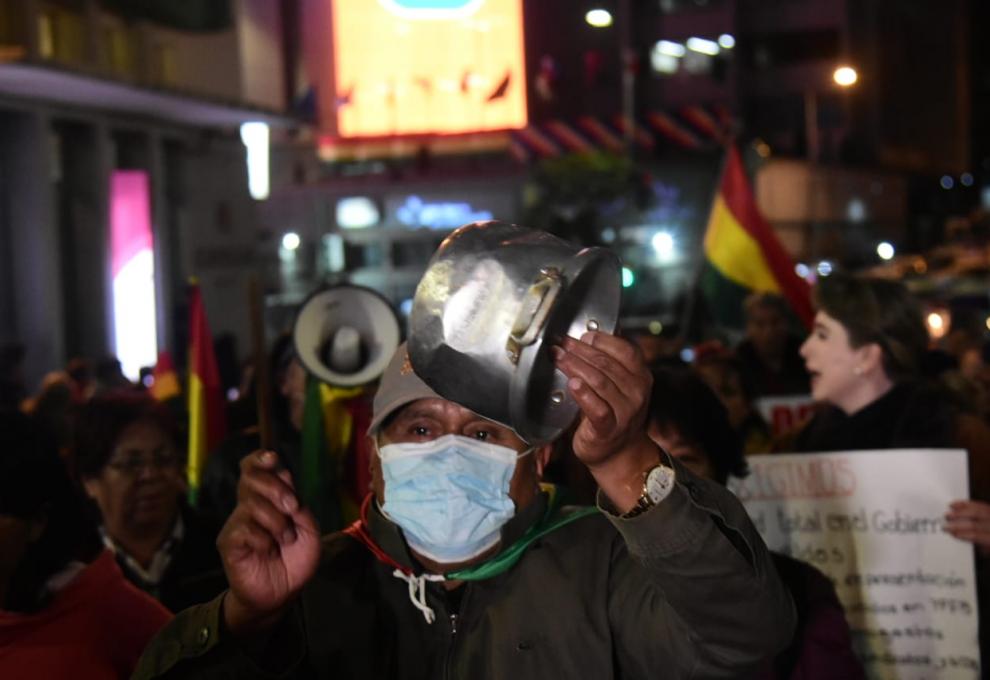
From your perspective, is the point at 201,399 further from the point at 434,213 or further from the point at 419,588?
the point at 434,213

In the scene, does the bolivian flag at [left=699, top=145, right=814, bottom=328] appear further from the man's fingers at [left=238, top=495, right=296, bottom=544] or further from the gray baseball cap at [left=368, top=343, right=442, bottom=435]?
the man's fingers at [left=238, top=495, right=296, bottom=544]

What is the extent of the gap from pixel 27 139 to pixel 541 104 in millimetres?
31093

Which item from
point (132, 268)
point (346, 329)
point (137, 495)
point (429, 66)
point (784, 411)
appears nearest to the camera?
point (137, 495)

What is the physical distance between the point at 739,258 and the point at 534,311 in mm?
5805

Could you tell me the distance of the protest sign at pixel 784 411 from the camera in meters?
7.36

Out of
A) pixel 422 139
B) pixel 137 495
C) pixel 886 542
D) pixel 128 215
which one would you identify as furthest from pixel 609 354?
pixel 422 139

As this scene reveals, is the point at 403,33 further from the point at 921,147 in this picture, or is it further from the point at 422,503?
the point at 422,503

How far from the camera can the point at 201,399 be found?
5930mm

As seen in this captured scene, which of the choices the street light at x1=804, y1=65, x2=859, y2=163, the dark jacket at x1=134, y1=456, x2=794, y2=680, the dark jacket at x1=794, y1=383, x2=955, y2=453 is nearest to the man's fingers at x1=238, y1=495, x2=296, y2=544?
the dark jacket at x1=134, y1=456, x2=794, y2=680

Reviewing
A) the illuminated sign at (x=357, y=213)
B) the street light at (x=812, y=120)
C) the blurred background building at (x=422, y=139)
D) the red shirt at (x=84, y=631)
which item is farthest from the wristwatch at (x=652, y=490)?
the illuminated sign at (x=357, y=213)

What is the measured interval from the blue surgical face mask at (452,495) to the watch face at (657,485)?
59 centimetres

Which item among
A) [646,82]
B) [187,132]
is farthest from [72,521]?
[646,82]

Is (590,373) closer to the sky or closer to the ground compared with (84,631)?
closer to the sky

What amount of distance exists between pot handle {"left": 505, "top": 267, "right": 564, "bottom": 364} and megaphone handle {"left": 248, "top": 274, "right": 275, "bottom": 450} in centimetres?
79
